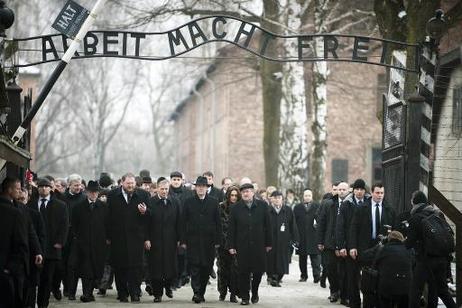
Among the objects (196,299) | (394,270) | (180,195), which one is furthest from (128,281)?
(394,270)

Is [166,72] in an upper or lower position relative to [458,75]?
upper

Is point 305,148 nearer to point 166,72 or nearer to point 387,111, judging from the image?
point 387,111

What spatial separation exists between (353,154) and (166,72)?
35543mm

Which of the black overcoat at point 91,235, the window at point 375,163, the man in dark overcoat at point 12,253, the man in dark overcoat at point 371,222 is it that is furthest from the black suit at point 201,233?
the window at point 375,163

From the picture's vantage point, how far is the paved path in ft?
62.6

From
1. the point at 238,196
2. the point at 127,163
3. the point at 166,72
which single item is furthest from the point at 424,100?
the point at 127,163

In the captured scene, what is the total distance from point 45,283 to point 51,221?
4.13 ft

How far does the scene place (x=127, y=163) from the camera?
13788 centimetres

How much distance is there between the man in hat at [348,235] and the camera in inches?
720

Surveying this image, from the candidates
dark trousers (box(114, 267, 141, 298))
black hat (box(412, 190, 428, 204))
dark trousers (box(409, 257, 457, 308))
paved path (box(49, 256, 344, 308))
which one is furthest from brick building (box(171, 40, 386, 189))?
dark trousers (box(409, 257, 457, 308))

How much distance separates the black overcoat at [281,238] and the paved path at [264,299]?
42 centimetres

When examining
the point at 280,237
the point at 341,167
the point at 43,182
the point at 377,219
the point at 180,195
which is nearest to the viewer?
the point at 377,219

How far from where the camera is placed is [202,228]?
2023cm

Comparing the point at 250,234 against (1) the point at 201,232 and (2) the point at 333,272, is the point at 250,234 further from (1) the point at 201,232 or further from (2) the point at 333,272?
(2) the point at 333,272
